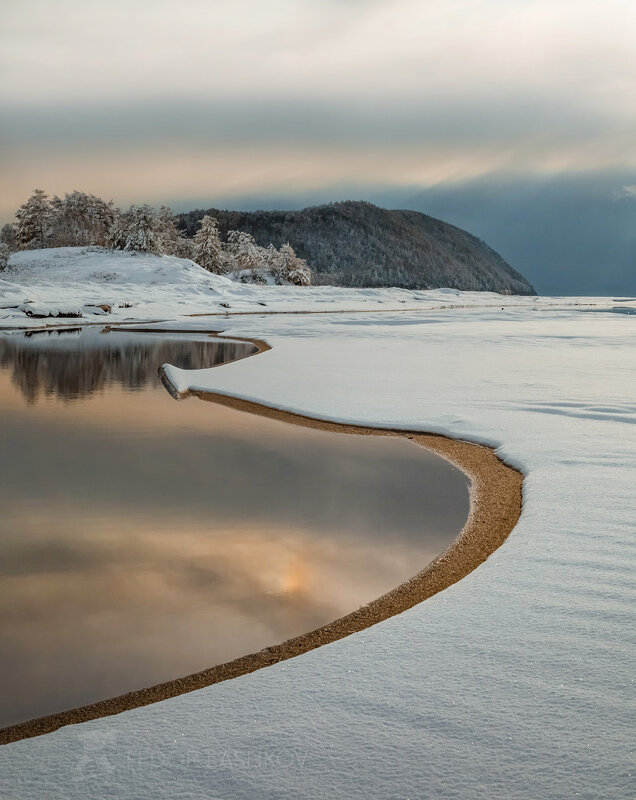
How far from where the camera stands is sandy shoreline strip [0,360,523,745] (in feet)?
13.8

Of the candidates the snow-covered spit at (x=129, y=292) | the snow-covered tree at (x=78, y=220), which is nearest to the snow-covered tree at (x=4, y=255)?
the snow-covered spit at (x=129, y=292)

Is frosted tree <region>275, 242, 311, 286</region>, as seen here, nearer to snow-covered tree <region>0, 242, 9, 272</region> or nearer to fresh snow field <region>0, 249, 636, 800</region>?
snow-covered tree <region>0, 242, 9, 272</region>

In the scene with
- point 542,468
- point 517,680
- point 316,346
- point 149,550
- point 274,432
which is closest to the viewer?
point 517,680

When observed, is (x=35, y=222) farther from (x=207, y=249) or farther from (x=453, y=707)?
(x=453, y=707)

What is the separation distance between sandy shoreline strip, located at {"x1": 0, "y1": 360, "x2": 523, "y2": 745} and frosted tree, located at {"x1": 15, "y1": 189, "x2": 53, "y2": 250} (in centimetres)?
11575

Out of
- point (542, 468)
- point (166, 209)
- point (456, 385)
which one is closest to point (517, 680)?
point (542, 468)

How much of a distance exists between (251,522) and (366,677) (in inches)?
143

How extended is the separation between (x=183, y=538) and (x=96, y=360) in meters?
18.8

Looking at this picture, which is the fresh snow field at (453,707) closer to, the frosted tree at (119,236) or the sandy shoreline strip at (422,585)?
the sandy shoreline strip at (422,585)

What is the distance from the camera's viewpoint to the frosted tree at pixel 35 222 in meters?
115

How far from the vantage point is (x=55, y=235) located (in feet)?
373

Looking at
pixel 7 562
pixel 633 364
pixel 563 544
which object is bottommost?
pixel 7 562

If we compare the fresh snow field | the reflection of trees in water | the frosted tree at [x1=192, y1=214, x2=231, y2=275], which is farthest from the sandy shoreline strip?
the frosted tree at [x1=192, y1=214, x2=231, y2=275]

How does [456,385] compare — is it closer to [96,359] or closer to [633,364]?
[633,364]
